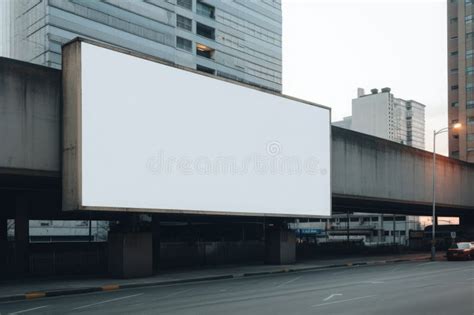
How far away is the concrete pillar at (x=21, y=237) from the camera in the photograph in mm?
30391

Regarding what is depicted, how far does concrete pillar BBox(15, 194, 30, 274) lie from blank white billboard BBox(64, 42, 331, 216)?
8.27 metres

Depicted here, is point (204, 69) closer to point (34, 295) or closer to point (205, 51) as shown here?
point (205, 51)

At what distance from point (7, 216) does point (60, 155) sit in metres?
25.5

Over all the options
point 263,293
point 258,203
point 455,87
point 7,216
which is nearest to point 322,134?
point 258,203

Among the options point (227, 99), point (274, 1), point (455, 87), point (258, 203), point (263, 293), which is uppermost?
point (274, 1)

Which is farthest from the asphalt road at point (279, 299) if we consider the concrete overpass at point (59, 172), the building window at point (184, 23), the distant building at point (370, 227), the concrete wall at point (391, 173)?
the distant building at point (370, 227)

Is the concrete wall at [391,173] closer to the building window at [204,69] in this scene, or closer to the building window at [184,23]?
the building window at [204,69]

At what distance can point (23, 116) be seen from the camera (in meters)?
24.2

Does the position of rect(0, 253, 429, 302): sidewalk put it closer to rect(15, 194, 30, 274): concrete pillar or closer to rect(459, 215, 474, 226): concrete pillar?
rect(15, 194, 30, 274): concrete pillar

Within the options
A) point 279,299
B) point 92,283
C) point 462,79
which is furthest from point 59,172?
point 462,79

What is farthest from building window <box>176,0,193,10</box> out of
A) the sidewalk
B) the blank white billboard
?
the sidewalk

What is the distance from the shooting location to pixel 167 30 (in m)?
94.6

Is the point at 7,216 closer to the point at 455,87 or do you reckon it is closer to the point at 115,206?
the point at 115,206

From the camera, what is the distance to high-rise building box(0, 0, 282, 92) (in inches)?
3137
